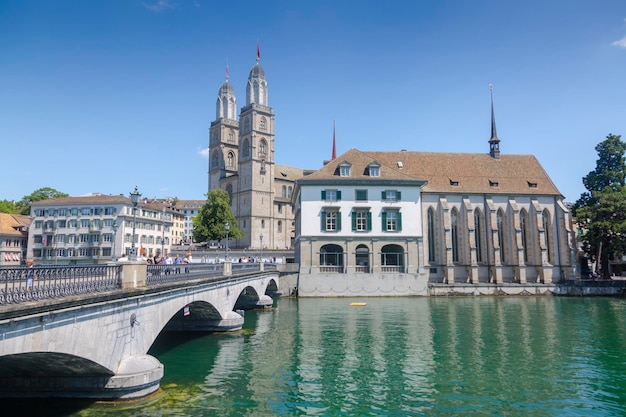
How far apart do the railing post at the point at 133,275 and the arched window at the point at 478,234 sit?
47925 millimetres

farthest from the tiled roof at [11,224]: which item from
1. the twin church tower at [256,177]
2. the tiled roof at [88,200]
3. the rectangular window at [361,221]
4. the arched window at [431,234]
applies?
the arched window at [431,234]

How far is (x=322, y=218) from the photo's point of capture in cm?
5000

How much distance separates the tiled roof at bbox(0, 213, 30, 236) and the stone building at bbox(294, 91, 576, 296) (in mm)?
47935

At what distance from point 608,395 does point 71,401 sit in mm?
16583

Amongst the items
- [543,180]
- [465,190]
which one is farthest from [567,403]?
[543,180]

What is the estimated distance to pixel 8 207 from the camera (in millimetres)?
85125

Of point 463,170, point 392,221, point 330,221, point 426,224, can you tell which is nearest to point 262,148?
point 330,221

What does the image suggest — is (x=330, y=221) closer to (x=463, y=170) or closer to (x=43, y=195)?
(x=463, y=170)

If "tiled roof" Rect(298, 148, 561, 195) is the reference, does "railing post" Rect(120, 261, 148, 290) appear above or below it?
below

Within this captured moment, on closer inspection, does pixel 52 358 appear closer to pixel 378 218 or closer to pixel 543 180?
pixel 378 218

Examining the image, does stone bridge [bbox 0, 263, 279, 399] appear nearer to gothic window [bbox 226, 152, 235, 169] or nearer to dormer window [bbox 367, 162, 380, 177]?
dormer window [bbox 367, 162, 380, 177]

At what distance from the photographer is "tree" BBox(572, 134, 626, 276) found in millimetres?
50000

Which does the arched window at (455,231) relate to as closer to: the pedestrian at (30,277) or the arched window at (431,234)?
the arched window at (431,234)

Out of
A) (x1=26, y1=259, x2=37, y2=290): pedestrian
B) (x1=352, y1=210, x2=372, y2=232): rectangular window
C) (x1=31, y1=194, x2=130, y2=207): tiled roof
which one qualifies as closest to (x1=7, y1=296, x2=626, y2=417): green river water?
(x1=26, y1=259, x2=37, y2=290): pedestrian
